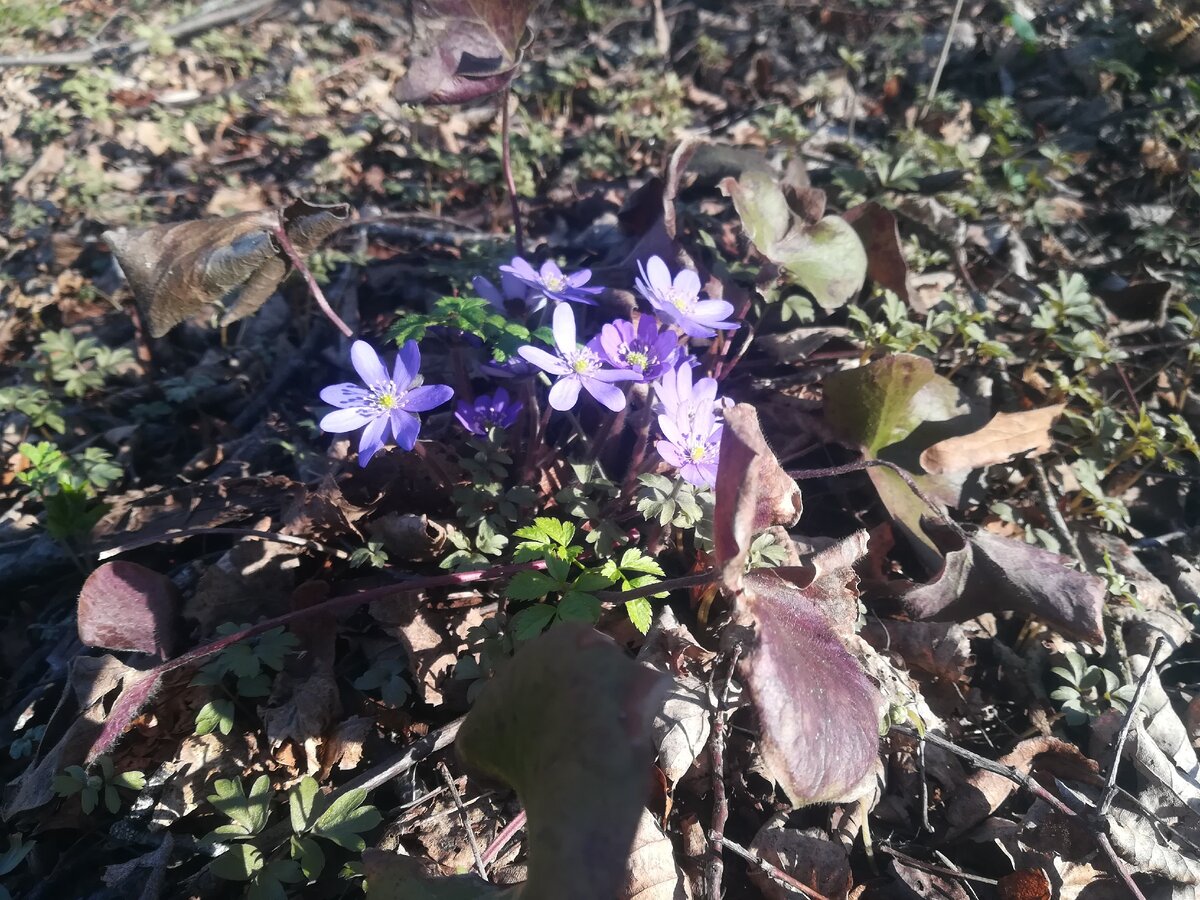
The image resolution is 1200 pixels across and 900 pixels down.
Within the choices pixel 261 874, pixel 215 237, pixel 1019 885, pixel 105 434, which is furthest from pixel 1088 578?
pixel 105 434

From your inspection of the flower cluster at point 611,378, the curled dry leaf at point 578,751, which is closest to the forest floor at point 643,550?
the curled dry leaf at point 578,751

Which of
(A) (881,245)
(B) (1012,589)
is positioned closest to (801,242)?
(A) (881,245)

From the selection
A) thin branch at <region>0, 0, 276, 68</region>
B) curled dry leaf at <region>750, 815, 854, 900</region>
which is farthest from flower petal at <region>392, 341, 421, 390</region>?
thin branch at <region>0, 0, 276, 68</region>

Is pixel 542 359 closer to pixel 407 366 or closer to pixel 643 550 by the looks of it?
pixel 407 366

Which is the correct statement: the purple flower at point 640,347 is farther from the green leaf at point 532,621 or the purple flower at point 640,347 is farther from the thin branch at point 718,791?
the thin branch at point 718,791

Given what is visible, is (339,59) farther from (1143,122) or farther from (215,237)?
(1143,122)

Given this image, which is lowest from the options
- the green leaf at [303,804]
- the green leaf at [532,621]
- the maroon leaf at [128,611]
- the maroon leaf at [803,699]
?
the green leaf at [303,804]
